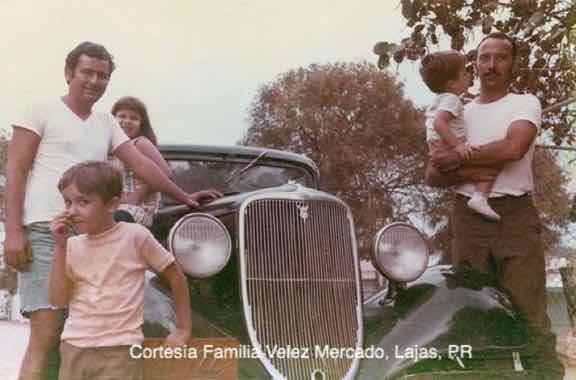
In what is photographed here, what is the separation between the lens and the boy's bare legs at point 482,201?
8.23ft

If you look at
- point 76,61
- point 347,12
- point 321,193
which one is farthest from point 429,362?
point 76,61

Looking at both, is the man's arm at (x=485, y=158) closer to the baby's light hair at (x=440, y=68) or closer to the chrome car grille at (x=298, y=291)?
the baby's light hair at (x=440, y=68)

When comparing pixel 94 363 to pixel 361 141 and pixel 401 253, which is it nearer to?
pixel 401 253

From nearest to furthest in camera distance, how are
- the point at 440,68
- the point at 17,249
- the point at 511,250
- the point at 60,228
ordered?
the point at 60,228
the point at 17,249
the point at 511,250
the point at 440,68

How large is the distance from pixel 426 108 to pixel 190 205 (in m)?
0.94

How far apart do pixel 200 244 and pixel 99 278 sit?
326mm

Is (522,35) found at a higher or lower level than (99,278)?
higher

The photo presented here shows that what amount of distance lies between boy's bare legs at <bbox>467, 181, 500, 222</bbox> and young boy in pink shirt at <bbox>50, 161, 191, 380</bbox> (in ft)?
3.69

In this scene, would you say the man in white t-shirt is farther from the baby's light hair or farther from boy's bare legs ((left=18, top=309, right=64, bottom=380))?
the baby's light hair

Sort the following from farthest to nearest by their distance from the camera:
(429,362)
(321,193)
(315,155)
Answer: (315,155) → (321,193) → (429,362)

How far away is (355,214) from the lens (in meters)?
2.53

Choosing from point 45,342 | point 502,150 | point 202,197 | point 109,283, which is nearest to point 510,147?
point 502,150

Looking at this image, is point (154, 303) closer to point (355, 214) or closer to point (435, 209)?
point (355, 214)

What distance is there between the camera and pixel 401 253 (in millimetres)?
2432
